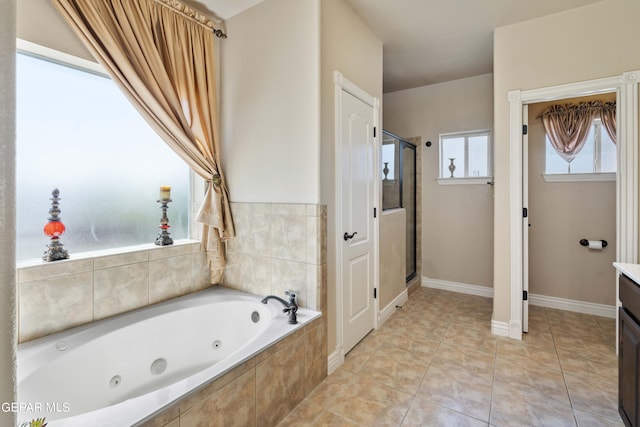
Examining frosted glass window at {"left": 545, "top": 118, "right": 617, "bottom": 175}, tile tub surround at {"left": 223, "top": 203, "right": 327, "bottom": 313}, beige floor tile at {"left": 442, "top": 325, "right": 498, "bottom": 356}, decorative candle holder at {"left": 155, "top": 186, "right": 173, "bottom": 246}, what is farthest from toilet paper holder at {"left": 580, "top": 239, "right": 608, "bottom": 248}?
decorative candle holder at {"left": 155, "top": 186, "right": 173, "bottom": 246}

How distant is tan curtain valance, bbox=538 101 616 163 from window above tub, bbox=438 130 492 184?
0.61 metres

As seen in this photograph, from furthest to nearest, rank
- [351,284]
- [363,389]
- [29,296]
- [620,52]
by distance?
[351,284], [620,52], [363,389], [29,296]

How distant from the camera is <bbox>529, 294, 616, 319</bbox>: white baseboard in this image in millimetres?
3008

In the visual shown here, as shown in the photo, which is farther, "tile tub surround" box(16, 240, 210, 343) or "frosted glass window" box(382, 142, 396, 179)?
"frosted glass window" box(382, 142, 396, 179)

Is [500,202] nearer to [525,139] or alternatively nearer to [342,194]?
[525,139]

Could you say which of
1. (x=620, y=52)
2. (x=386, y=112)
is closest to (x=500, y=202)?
(x=620, y=52)

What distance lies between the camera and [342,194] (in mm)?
2248

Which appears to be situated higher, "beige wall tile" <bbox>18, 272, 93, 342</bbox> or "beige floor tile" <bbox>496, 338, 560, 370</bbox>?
"beige wall tile" <bbox>18, 272, 93, 342</bbox>

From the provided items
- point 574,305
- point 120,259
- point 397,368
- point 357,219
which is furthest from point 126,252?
point 574,305

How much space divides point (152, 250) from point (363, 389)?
171cm

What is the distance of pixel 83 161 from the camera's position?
6.25ft

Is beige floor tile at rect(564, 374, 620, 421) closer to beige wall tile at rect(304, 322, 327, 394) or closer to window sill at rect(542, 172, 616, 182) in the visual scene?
beige wall tile at rect(304, 322, 327, 394)

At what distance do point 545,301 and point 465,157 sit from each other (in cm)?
187

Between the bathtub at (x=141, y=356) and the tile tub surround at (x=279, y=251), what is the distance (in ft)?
0.38
